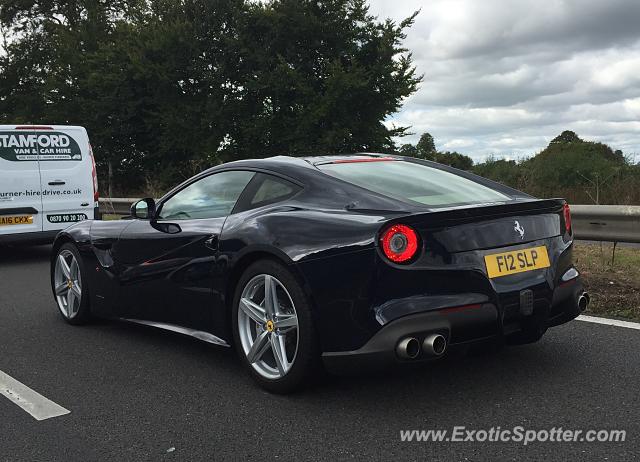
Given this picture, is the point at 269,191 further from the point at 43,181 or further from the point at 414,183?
the point at 43,181

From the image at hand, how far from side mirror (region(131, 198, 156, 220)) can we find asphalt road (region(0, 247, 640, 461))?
0.90 m

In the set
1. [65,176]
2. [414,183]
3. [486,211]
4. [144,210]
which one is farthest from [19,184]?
[486,211]

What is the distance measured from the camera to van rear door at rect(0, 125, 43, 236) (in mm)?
8531

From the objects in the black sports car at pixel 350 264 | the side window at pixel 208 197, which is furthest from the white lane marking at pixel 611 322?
the side window at pixel 208 197

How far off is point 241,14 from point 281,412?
85.3 feet

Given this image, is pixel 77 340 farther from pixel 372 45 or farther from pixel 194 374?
pixel 372 45

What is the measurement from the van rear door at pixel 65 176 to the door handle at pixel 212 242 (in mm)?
5978

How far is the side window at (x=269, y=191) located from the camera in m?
3.61

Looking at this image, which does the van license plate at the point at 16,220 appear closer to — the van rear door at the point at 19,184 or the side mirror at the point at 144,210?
the van rear door at the point at 19,184

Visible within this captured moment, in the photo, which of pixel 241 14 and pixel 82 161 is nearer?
pixel 82 161

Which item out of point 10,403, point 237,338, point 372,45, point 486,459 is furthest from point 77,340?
point 372,45

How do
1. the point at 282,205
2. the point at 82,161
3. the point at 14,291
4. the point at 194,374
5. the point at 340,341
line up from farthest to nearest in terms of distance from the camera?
the point at 82,161
the point at 14,291
the point at 194,374
the point at 282,205
the point at 340,341

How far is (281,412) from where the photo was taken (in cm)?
312

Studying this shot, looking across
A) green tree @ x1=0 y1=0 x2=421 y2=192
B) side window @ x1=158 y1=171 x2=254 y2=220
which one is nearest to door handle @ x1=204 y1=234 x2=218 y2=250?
side window @ x1=158 y1=171 x2=254 y2=220
